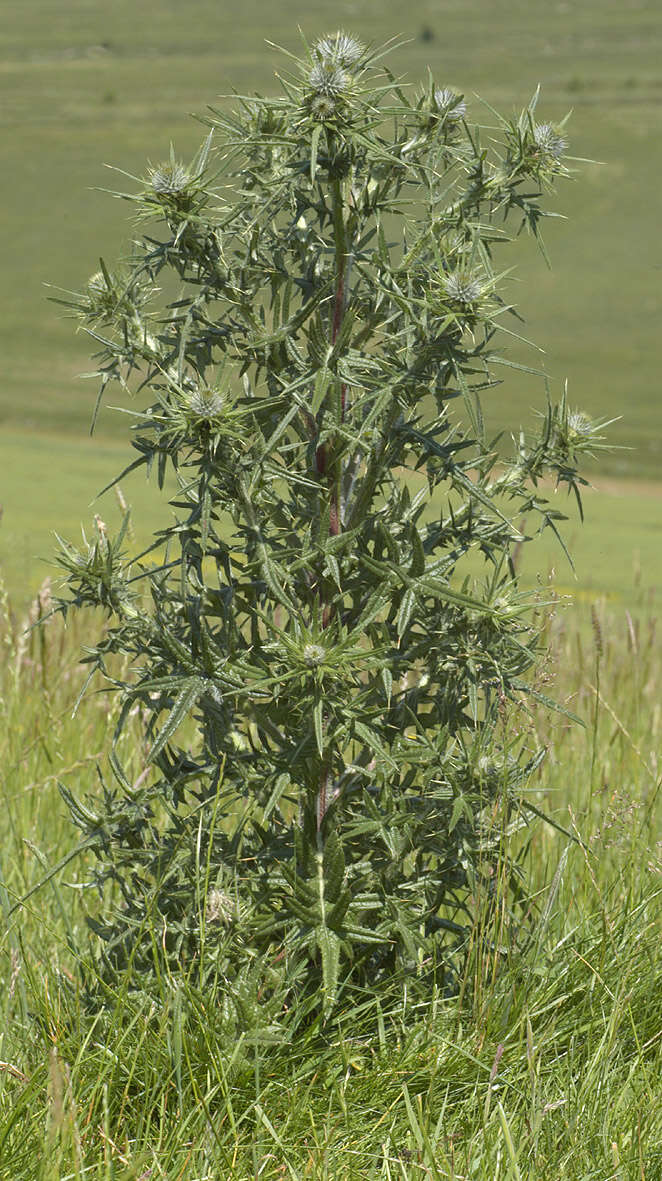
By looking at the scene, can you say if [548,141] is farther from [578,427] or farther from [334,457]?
[334,457]

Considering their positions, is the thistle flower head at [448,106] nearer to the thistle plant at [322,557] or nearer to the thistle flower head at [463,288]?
the thistle plant at [322,557]

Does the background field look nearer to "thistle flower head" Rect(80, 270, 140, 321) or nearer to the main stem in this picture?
"thistle flower head" Rect(80, 270, 140, 321)

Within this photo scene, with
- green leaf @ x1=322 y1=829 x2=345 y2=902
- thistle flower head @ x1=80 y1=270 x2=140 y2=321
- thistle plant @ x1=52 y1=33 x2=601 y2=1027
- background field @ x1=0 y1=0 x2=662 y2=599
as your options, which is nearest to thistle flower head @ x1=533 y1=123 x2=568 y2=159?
thistle plant @ x1=52 y1=33 x2=601 y2=1027

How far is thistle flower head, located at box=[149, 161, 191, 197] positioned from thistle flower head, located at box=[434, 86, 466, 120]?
44 cm

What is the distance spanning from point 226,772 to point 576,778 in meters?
1.51

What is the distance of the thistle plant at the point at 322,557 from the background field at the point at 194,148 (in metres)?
0.16

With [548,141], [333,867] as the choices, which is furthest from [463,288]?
[333,867]

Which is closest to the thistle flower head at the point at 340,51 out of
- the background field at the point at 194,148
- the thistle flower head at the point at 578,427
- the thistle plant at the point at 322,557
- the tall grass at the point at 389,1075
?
the thistle plant at the point at 322,557

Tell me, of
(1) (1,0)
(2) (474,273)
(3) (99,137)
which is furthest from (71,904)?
(1) (1,0)

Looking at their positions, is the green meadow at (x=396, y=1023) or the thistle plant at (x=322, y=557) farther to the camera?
the thistle plant at (x=322, y=557)

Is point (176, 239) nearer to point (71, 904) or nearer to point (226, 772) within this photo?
point (226, 772)

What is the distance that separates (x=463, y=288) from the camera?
5.69ft

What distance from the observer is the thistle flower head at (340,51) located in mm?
1735

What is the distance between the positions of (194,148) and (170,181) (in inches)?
1640
